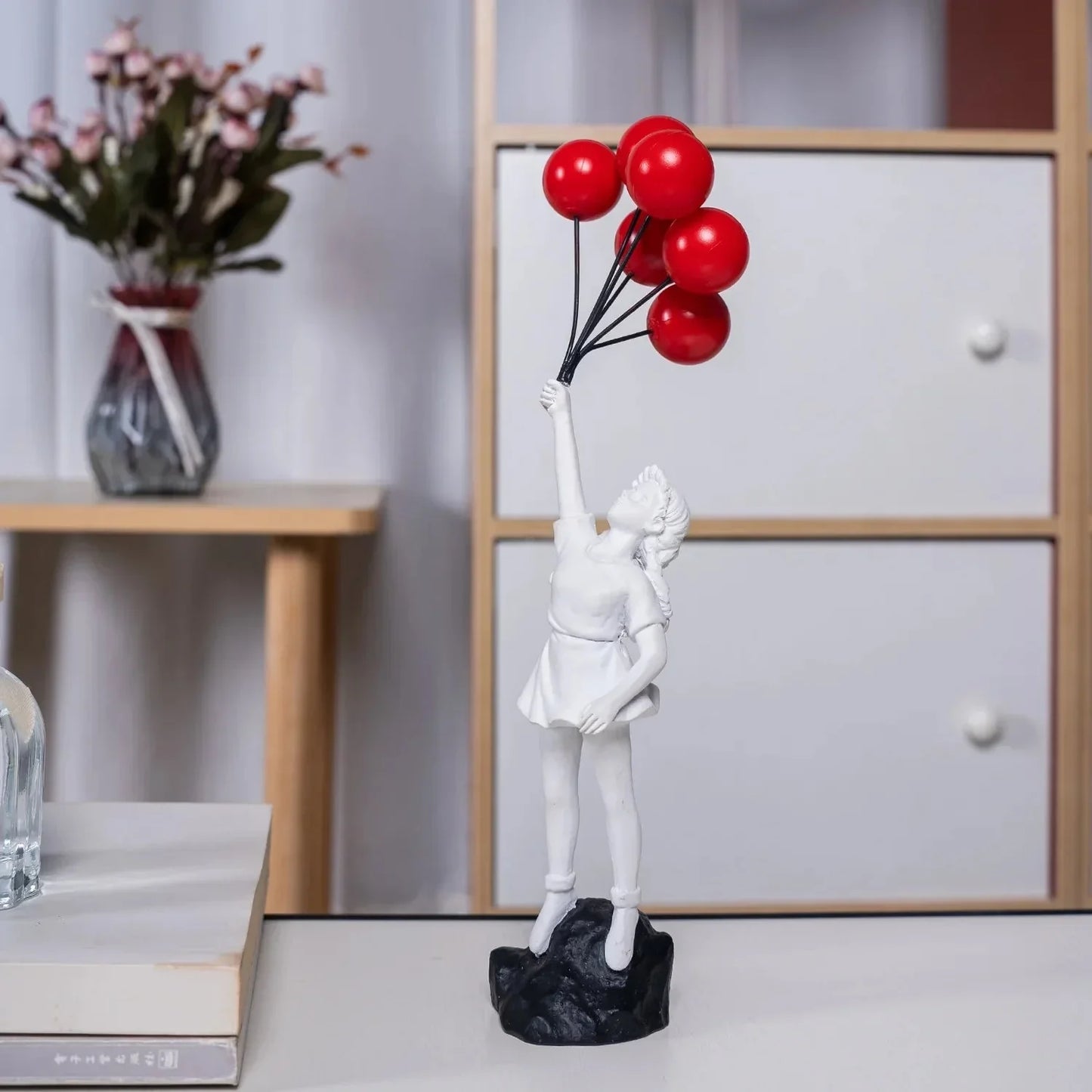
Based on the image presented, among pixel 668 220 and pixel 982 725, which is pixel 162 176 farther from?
pixel 982 725

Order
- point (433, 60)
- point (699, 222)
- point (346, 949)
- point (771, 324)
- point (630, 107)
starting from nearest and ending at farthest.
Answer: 1. point (699, 222)
2. point (346, 949)
3. point (771, 324)
4. point (630, 107)
5. point (433, 60)

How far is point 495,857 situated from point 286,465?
22.1 inches

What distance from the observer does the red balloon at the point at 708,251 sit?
0.55 meters

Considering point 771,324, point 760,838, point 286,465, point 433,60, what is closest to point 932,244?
point 771,324

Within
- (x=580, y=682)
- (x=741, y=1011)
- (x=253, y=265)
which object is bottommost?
(x=741, y=1011)

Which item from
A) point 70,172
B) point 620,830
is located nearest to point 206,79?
point 70,172

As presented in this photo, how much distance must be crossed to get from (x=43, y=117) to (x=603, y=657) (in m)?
0.93

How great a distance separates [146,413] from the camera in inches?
48.6

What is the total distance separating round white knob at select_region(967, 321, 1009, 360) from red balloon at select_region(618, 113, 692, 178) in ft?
2.04

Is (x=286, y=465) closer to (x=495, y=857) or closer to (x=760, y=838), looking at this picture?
(x=495, y=857)

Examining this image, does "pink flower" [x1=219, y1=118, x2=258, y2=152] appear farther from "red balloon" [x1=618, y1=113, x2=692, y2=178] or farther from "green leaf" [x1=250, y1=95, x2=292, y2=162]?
"red balloon" [x1=618, y1=113, x2=692, y2=178]

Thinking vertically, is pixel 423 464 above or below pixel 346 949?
above

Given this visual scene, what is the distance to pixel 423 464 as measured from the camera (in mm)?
1512

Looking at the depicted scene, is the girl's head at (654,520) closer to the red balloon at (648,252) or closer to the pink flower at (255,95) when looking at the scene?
the red balloon at (648,252)
